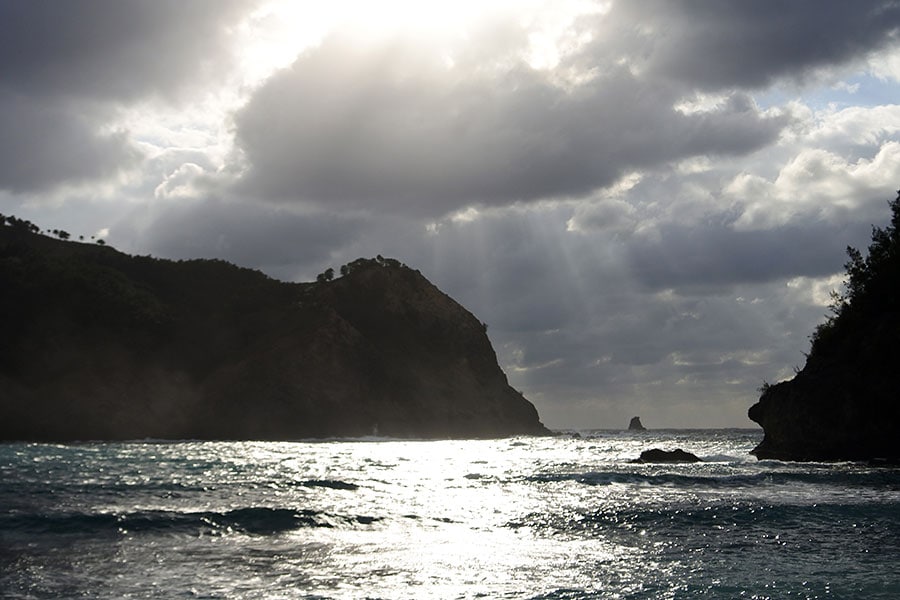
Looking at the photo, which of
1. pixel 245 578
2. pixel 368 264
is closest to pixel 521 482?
pixel 245 578

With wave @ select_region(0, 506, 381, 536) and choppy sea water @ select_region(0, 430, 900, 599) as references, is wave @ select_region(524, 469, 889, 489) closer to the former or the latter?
choppy sea water @ select_region(0, 430, 900, 599)

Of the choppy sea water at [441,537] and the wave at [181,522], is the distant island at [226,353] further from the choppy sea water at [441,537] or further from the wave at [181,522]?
the wave at [181,522]

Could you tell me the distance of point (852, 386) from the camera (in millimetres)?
57031

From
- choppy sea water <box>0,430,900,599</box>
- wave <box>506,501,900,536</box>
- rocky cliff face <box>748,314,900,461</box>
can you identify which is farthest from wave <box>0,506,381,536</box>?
rocky cliff face <box>748,314,900,461</box>

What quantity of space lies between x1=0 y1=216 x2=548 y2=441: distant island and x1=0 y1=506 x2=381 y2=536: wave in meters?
113

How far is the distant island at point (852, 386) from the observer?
2197 inches

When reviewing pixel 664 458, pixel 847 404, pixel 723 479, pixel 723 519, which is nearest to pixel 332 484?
pixel 723 519

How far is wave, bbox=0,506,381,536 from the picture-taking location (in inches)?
936

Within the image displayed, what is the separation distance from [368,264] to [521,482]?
154 meters

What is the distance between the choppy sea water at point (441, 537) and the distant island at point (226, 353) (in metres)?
103

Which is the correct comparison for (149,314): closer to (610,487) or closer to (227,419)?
(227,419)

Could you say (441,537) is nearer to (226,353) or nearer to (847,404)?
(847,404)

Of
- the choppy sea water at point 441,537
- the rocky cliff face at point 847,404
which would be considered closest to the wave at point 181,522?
the choppy sea water at point 441,537

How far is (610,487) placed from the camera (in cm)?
3975
